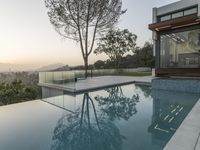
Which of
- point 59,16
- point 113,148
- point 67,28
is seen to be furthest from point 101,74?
point 113,148

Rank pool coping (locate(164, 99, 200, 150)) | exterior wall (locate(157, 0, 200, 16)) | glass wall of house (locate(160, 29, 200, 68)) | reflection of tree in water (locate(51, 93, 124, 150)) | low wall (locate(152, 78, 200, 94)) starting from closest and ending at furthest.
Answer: pool coping (locate(164, 99, 200, 150))
reflection of tree in water (locate(51, 93, 124, 150))
low wall (locate(152, 78, 200, 94))
glass wall of house (locate(160, 29, 200, 68))
exterior wall (locate(157, 0, 200, 16))

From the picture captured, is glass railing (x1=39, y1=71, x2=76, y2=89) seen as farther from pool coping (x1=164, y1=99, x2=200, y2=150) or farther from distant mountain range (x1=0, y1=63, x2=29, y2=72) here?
pool coping (x1=164, y1=99, x2=200, y2=150)

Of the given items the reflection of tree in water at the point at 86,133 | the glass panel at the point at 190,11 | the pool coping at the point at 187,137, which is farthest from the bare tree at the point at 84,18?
the pool coping at the point at 187,137

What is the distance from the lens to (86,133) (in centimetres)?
370

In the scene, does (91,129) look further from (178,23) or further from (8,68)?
(8,68)

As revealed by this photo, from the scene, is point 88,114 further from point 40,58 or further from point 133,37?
point 133,37

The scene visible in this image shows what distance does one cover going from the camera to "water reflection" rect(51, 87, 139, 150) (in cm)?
313

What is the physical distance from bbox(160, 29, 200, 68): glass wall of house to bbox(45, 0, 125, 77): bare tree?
22.1ft

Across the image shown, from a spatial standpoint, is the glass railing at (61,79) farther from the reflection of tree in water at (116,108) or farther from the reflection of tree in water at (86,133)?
the reflection of tree in water at (86,133)

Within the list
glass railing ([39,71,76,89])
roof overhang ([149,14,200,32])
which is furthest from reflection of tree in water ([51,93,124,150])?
roof overhang ([149,14,200,32])

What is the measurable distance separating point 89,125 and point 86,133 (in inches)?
19.8

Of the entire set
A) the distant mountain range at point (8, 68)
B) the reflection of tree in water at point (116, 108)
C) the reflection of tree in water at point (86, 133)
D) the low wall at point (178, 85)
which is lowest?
the reflection of tree in water at point (86, 133)

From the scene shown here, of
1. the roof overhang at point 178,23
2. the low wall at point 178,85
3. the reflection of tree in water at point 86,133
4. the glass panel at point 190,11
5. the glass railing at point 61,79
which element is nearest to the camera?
the reflection of tree in water at point 86,133

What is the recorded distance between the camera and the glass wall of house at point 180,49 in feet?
27.9
